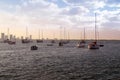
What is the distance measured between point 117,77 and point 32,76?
1578cm

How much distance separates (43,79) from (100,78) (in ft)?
33.4

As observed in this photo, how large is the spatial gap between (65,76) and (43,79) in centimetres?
492

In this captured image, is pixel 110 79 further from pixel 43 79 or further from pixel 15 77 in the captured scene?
pixel 15 77

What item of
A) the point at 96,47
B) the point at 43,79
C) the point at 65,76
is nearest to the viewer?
the point at 43,79

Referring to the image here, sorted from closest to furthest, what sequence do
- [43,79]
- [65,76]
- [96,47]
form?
1. [43,79]
2. [65,76]
3. [96,47]

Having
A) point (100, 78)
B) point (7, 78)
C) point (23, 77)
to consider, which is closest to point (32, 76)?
point (23, 77)

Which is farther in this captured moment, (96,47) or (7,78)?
(96,47)

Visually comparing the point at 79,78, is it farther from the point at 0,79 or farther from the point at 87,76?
the point at 0,79

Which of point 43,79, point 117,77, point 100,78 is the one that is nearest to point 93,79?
point 100,78

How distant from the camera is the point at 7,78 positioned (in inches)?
1674

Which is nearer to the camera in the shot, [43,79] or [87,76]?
[43,79]

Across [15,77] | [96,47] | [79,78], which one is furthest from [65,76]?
[96,47]

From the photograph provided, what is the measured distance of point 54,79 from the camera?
41.4 meters

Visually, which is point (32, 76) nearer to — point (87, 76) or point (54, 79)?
point (54, 79)
